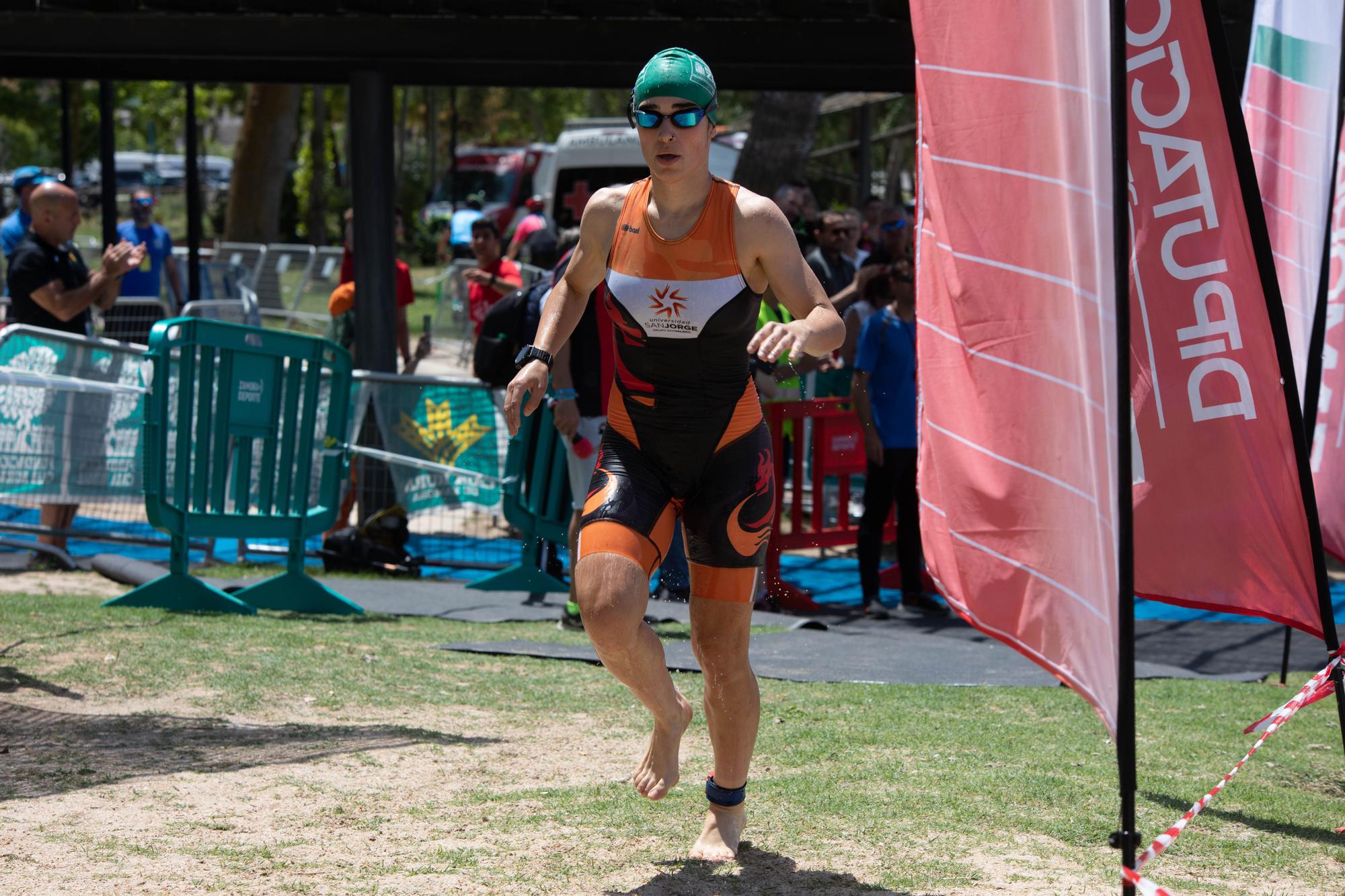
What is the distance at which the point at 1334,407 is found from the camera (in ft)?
17.4

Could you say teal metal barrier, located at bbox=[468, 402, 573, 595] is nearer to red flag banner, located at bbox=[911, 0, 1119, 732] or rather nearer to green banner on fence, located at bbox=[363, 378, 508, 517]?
green banner on fence, located at bbox=[363, 378, 508, 517]

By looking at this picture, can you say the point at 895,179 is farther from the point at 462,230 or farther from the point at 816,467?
the point at 816,467

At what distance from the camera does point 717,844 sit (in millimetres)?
4043

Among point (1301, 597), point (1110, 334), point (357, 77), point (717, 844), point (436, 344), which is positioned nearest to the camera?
point (1110, 334)

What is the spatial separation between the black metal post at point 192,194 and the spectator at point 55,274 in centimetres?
432

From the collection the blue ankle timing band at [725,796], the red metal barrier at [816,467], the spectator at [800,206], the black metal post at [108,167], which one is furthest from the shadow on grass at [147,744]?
the black metal post at [108,167]

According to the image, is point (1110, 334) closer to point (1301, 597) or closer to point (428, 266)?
point (1301, 597)

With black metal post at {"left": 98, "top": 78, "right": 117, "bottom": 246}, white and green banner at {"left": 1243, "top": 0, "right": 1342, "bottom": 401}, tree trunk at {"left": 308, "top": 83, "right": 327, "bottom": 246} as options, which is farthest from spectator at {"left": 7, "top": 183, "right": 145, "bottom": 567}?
tree trunk at {"left": 308, "top": 83, "right": 327, "bottom": 246}

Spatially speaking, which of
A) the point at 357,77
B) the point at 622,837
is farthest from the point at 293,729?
the point at 357,77

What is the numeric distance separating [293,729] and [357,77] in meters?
6.05

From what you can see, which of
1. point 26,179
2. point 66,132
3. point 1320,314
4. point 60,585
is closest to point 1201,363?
point 1320,314

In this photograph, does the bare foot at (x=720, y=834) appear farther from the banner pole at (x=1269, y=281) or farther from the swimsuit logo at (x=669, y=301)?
the banner pole at (x=1269, y=281)

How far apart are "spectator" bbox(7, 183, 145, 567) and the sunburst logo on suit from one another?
1952mm

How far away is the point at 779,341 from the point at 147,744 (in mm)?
2763
